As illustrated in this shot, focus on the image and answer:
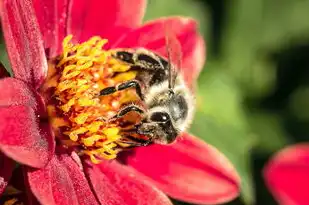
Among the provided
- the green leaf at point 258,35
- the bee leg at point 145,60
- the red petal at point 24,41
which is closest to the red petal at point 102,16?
the bee leg at point 145,60

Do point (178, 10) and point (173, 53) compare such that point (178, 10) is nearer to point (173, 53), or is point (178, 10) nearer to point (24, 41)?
point (173, 53)

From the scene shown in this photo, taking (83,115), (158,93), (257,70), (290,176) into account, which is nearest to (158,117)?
(158,93)

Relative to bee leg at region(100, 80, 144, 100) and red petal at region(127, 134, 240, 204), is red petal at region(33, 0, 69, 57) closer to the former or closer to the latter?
bee leg at region(100, 80, 144, 100)

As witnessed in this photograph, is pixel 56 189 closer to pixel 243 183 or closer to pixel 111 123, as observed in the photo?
pixel 111 123

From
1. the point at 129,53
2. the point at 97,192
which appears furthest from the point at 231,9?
the point at 97,192

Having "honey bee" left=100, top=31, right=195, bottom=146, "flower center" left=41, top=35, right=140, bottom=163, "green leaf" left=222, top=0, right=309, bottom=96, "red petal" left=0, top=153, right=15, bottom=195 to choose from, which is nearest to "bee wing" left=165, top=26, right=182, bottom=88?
"honey bee" left=100, top=31, right=195, bottom=146
